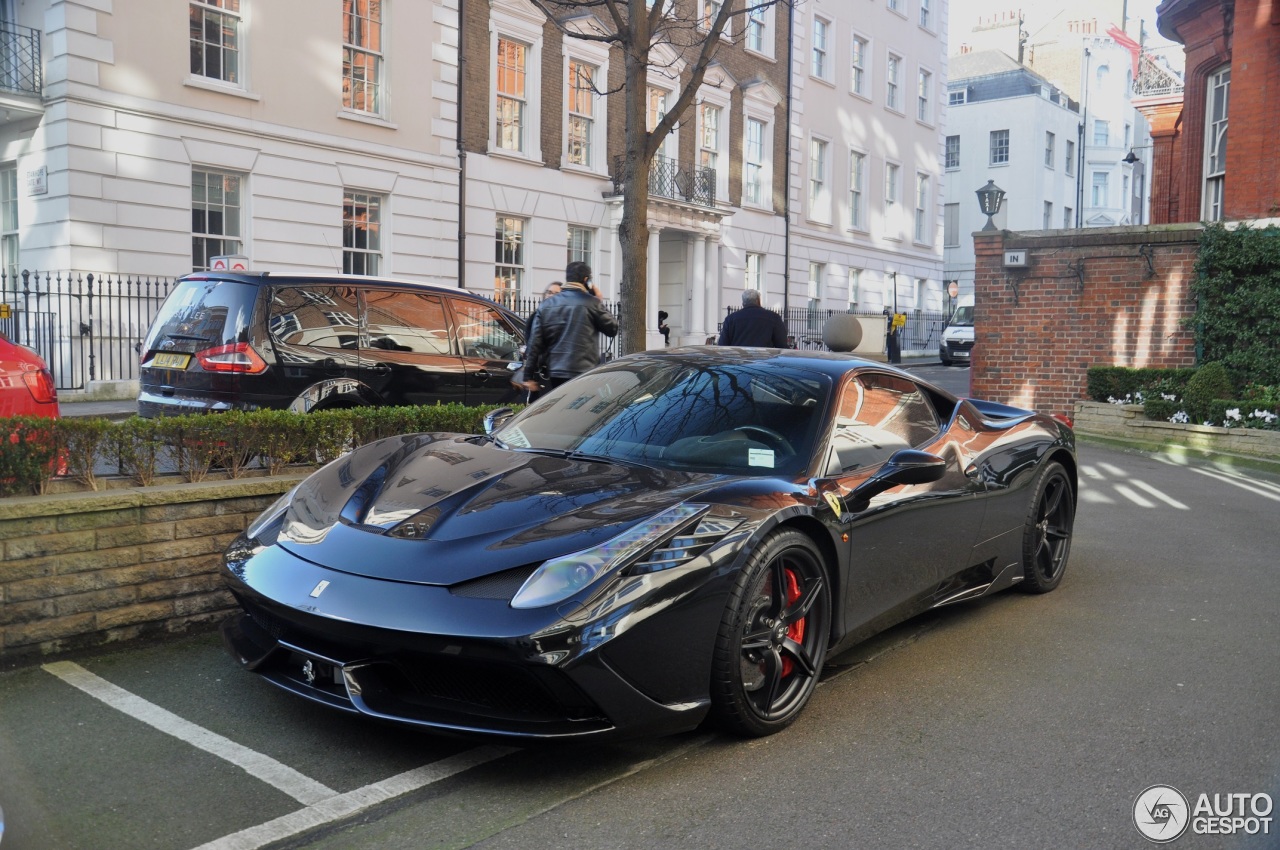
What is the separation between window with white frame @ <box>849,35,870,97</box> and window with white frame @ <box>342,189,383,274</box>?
20296 mm

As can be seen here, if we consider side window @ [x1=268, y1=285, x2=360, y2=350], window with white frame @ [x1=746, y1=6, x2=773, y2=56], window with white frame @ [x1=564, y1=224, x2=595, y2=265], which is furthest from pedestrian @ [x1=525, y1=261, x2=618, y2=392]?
window with white frame @ [x1=746, y1=6, x2=773, y2=56]

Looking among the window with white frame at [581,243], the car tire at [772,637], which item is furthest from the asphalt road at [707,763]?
the window with white frame at [581,243]

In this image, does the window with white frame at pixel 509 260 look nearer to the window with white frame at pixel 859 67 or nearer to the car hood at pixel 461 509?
the window with white frame at pixel 859 67

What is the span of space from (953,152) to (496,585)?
58922 millimetres

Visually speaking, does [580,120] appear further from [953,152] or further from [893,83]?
[953,152]

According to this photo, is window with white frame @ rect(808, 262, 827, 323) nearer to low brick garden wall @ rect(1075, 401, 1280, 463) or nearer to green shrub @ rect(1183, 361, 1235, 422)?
low brick garden wall @ rect(1075, 401, 1280, 463)

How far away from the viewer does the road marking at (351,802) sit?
313 centimetres

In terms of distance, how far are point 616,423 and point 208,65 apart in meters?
16.7

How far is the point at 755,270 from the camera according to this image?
109 feet

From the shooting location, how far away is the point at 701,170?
30.1m

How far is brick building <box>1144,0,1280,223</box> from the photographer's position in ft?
56.4

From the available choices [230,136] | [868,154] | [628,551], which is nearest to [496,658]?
[628,551]

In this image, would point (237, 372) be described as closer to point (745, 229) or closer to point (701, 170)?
point (701, 170)

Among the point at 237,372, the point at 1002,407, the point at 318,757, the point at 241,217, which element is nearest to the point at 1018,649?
the point at 1002,407
